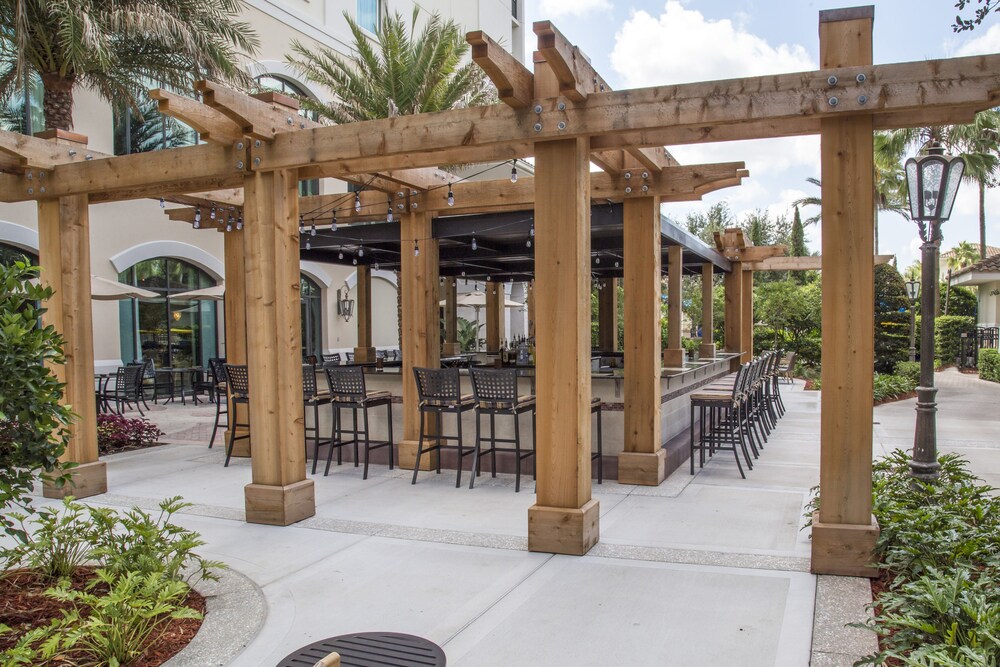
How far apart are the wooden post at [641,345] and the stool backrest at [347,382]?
2691 mm

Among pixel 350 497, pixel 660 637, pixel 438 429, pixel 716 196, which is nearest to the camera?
pixel 660 637

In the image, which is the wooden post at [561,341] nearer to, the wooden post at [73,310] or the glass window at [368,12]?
the wooden post at [73,310]

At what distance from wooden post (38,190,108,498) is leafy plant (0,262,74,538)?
10.6ft

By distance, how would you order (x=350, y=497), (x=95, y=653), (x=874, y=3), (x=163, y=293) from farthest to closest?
(x=163, y=293) → (x=350, y=497) → (x=874, y=3) → (x=95, y=653)

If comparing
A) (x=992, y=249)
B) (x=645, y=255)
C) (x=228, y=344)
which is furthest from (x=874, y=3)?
(x=992, y=249)

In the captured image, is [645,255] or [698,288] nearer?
[645,255]

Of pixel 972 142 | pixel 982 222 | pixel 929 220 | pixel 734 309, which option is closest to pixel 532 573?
pixel 929 220

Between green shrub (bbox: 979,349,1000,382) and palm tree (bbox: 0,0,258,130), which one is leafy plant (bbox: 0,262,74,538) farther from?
green shrub (bbox: 979,349,1000,382)

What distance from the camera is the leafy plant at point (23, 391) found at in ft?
11.6

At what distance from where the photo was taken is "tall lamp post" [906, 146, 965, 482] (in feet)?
18.8

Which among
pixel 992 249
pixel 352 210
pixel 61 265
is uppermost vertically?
pixel 992 249

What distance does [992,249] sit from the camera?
41.0 metres

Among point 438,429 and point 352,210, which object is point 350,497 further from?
point 352,210

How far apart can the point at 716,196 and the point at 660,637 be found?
39.2 meters
